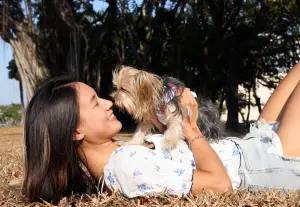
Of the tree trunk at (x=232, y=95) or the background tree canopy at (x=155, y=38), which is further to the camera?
the tree trunk at (x=232, y=95)

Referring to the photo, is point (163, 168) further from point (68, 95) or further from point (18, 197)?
point (18, 197)

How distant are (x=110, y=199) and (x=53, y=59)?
9.93 meters

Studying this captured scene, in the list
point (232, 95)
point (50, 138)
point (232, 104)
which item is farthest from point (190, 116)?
point (232, 95)

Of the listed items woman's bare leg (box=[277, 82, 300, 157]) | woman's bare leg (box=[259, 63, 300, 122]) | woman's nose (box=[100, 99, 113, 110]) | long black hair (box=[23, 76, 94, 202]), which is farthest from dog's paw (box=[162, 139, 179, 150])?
woman's bare leg (box=[259, 63, 300, 122])

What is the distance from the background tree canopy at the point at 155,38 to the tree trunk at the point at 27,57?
0.07 ft

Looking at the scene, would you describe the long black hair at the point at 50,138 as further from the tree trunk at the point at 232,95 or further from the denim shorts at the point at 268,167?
the tree trunk at the point at 232,95

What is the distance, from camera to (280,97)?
320 centimetres

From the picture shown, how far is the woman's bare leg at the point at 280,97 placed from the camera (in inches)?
125

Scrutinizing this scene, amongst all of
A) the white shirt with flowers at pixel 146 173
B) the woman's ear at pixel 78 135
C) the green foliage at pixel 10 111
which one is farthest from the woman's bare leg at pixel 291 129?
the green foliage at pixel 10 111

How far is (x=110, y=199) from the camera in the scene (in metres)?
2.32

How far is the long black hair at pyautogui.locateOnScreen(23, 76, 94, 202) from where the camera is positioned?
2.44m

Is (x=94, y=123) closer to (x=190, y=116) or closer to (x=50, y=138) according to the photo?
(x=50, y=138)

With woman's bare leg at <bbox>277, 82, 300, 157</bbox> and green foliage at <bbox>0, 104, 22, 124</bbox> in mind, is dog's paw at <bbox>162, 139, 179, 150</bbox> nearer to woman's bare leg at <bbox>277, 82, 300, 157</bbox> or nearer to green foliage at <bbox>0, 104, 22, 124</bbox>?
woman's bare leg at <bbox>277, 82, 300, 157</bbox>

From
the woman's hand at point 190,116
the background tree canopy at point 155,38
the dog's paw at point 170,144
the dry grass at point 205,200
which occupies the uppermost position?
the background tree canopy at point 155,38
